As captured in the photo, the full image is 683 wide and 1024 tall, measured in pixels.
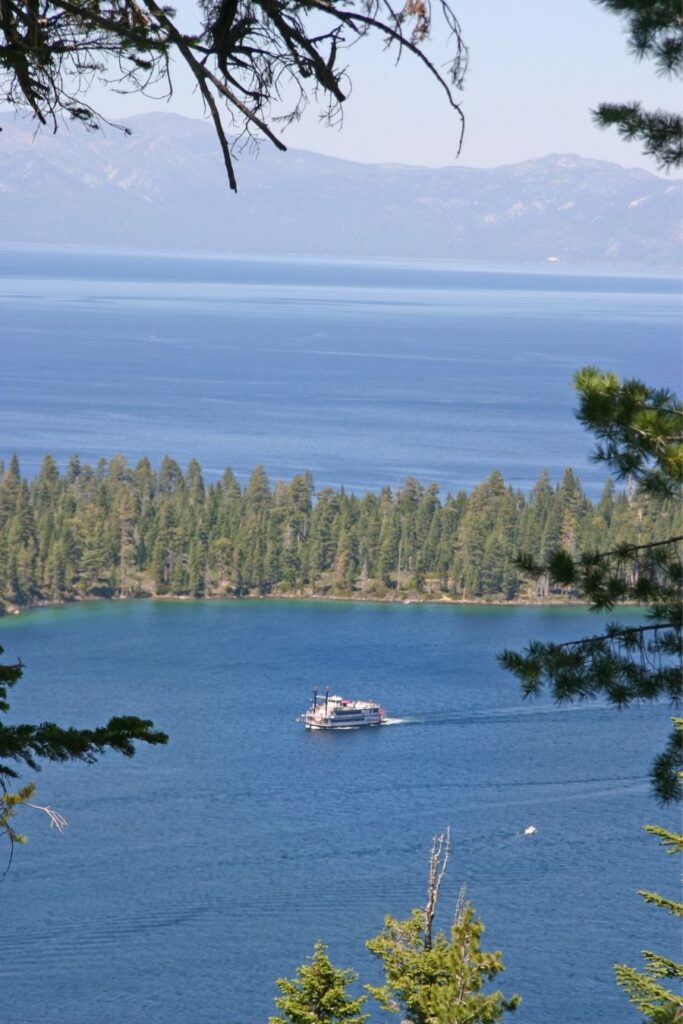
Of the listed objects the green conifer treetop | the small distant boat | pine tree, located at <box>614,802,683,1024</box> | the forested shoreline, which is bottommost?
the small distant boat

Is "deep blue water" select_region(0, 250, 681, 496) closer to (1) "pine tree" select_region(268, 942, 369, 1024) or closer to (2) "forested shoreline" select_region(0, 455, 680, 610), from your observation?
(2) "forested shoreline" select_region(0, 455, 680, 610)

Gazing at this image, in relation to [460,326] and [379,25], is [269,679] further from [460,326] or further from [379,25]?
[460,326]

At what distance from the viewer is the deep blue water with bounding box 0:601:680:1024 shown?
2158 cm

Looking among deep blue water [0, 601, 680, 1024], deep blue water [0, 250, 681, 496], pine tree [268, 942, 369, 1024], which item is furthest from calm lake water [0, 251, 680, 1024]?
pine tree [268, 942, 369, 1024]

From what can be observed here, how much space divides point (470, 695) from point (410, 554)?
49.1 feet

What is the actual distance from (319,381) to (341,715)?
2669 inches

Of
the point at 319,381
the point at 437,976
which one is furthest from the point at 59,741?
the point at 319,381

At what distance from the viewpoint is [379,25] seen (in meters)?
4.12

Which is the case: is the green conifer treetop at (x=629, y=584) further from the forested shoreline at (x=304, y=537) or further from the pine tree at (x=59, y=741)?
the forested shoreline at (x=304, y=537)

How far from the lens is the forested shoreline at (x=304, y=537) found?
51312mm

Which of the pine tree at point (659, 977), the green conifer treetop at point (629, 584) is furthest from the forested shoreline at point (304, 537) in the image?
the green conifer treetop at point (629, 584)

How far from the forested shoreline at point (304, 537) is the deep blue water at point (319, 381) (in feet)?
29.8

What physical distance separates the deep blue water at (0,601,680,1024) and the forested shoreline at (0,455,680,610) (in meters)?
7.26

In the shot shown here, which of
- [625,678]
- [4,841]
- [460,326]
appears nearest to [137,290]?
[460,326]
